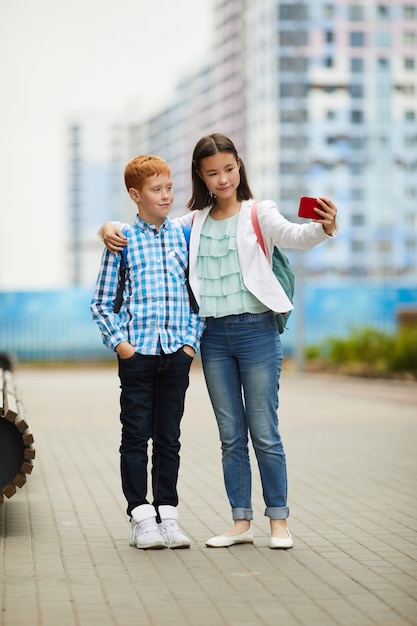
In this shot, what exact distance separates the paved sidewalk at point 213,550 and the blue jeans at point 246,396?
30 centimetres

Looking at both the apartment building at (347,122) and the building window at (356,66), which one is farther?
the building window at (356,66)

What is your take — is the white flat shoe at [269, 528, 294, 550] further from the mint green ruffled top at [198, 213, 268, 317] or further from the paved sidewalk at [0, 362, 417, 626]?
the mint green ruffled top at [198, 213, 268, 317]

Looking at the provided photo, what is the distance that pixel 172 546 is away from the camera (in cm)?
657

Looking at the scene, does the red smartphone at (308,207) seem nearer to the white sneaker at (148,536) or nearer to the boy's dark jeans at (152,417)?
the boy's dark jeans at (152,417)

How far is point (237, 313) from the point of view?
645cm

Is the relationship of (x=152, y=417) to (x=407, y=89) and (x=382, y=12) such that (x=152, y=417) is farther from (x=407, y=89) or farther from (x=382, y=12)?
(x=382, y=12)

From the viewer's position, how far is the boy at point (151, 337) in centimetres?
647

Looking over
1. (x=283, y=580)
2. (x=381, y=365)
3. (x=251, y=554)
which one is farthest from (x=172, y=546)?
(x=381, y=365)

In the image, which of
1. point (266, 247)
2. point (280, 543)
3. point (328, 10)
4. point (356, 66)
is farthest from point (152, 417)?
point (328, 10)

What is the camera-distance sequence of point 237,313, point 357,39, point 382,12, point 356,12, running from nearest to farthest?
point 237,313
point 357,39
point 356,12
point 382,12

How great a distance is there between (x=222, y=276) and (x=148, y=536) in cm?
128

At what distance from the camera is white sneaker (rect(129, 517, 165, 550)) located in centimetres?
651

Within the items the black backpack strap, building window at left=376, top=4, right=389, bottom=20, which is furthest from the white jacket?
building window at left=376, top=4, right=389, bottom=20

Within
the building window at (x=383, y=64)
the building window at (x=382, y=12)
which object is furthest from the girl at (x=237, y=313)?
the building window at (x=382, y=12)
